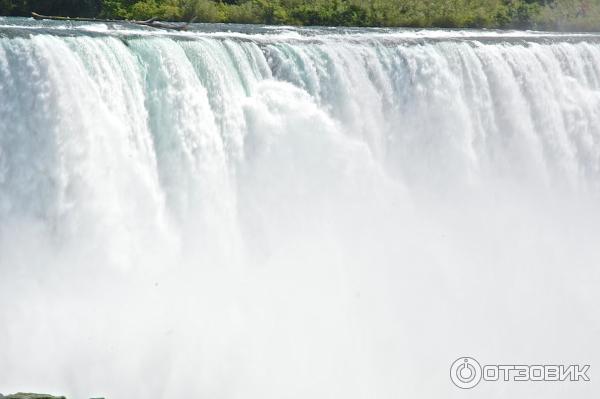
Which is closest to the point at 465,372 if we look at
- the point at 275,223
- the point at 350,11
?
the point at 275,223

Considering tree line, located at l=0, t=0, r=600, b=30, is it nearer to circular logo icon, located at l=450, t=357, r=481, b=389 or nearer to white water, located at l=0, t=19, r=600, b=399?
white water, located at l=0, t=19, r=600, b=399

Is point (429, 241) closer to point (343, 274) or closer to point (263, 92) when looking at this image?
point (343, 274)

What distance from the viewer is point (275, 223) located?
16.5 metres

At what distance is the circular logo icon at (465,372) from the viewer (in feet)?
48.9

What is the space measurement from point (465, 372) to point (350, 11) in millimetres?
12169

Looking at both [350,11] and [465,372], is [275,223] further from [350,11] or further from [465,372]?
[350,11]

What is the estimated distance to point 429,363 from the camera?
15109 mm

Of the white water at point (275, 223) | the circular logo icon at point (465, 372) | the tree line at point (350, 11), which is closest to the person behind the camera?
the white water at point (275, 223)

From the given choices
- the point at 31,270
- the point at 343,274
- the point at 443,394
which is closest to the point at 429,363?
the point at 443,394

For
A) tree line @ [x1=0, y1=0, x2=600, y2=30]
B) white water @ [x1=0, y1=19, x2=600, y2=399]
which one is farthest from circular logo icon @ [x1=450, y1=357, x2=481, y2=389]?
tree line @ [x1=0, y1=0, x2=600, y2=30]

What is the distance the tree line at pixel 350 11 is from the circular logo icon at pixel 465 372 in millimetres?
10510

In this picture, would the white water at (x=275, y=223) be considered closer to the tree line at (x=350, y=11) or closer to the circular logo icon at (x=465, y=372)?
the circular logo icon at (x=465, y=372)

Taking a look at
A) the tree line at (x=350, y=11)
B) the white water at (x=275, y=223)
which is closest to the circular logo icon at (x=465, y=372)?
the white water at (x=275, y=223)

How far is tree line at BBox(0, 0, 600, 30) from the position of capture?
23.2 metres
